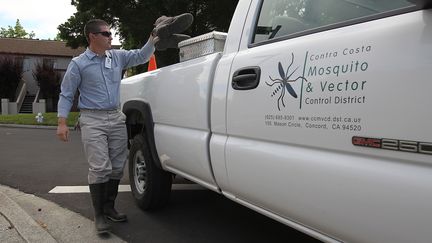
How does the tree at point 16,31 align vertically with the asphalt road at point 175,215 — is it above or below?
above

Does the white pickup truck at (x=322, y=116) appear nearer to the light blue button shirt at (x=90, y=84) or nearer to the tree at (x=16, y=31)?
the light blue button shirt at (x=90, y=84)

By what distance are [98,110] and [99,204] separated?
2.76 feet

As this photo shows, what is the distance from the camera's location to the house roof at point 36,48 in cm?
4353

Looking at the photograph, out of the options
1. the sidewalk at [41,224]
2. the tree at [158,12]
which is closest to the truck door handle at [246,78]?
the sidewalk at [41,224]

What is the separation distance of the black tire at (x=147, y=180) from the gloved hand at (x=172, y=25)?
3.35 feet

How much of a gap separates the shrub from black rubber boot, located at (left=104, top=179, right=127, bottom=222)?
3500 cm

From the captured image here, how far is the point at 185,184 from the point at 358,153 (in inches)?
167

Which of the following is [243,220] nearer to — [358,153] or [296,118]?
[296,118]

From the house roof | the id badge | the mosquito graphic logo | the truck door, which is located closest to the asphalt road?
the truck door

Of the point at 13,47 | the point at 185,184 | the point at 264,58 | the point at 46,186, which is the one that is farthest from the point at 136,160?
the point at 13,47

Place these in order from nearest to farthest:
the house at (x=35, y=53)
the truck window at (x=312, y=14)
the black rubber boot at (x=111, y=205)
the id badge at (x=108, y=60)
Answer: the truck window at (x=312, y=14) → the id badge at (x=108, y=60) → the black rubber boot at (x=111, y=205) → the house at (x=35, y=53)

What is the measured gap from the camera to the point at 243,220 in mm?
4809

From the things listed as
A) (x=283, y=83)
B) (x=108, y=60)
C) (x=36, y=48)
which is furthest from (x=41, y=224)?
(x=36, y=48)

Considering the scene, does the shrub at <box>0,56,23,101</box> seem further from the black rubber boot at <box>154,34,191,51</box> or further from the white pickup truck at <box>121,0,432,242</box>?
the white pickup truck at <box>121,0,432,242</box>
